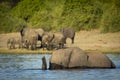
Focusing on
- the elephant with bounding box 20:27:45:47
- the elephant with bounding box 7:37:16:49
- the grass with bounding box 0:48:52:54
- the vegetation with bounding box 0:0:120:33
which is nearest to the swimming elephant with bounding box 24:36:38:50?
the elephant with bounding box 20:27:45:47

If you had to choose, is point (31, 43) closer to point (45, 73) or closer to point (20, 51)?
point (20, 51)

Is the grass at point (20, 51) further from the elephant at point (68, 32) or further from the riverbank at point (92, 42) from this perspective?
the elephant at point (68, 32)

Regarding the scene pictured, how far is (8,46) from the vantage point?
134ft

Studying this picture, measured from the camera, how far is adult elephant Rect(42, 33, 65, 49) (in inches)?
1594

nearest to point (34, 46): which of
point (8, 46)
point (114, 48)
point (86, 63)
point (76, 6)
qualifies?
point (8, 46)

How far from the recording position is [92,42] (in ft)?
134

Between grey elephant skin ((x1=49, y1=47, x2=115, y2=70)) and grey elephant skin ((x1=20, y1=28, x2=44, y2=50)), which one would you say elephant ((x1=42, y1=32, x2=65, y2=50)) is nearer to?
grey elephant skin ((x1=20, y1=28, x2=44, y2=50))

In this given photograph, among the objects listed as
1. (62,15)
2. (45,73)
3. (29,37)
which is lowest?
(45,73)

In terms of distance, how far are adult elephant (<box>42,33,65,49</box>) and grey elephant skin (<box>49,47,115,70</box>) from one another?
41.5 ft

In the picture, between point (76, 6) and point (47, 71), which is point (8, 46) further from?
point (47, 71)

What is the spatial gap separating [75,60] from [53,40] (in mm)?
13574

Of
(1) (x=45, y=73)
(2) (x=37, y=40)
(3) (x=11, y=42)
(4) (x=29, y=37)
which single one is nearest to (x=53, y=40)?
(2) (x=37, y=40)

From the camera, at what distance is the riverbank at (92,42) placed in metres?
38.8

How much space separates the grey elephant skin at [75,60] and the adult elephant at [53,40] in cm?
1264
